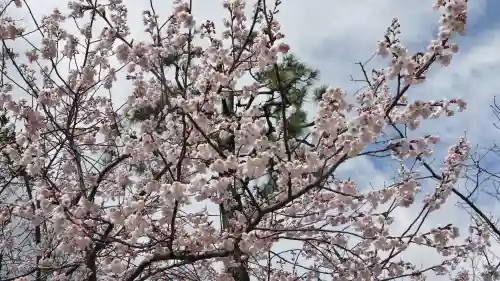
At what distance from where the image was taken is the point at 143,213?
354 centimetres

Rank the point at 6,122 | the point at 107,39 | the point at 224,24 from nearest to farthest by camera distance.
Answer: the point at 107,39, the point at 224,24, the point at 6,122

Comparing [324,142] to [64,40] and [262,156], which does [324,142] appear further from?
[64,40]

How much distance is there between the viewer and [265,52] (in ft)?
11.3

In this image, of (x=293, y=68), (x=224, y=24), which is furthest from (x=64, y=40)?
(x=293, y=68)

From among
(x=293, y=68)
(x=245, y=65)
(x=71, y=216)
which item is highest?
(x=293, y=68)

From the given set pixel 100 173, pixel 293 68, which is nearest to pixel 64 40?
pixel 100 173

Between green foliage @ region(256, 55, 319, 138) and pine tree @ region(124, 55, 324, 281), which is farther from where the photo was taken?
green foliage @ region(256, 55, 319, 138)

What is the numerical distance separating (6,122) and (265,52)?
4.74m

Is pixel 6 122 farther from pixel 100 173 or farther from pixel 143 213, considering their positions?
pixel 143 213

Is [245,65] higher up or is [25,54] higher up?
[25,54]

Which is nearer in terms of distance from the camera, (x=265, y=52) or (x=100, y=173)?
(x=265, y=52)

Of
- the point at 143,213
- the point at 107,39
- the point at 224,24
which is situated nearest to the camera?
the point at 143,213

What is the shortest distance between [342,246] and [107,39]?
2064mm

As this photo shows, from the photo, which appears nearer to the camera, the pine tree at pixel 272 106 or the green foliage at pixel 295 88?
the pine tree at pixel 272 106
